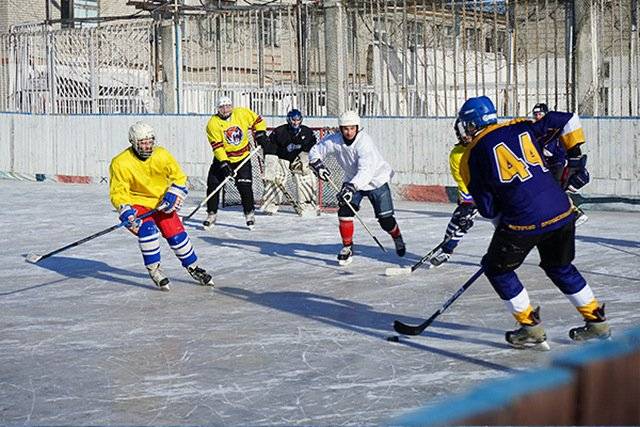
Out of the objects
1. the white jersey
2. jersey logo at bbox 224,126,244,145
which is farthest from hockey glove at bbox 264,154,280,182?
the white jersey

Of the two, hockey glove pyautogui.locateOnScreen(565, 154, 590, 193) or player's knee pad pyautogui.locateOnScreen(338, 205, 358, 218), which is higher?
hockey glove pyautogui.locateOnScreen(565, 154, 590, 193)

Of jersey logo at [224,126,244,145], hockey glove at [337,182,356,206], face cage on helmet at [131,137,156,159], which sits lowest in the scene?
hockey glove at [337,182,356,206]

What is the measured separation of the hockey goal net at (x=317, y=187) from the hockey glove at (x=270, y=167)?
12 cm

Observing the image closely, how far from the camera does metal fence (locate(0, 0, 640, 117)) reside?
45.8 feet

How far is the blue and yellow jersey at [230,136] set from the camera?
1236 centimetres

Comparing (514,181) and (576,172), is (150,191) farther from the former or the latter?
(514,181)

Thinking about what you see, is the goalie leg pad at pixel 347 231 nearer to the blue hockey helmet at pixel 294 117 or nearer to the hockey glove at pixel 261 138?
the hockey glove at pixel 261 138

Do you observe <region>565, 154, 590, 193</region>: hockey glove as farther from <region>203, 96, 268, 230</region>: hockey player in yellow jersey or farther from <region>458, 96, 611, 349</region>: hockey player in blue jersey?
<region>203, 96, 268, 230</region>: hockey player in yellow jersey

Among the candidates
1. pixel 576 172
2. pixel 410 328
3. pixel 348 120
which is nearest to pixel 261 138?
pixel 348 120

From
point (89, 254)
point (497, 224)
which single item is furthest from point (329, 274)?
point (497, 224)

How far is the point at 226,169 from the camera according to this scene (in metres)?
12.3

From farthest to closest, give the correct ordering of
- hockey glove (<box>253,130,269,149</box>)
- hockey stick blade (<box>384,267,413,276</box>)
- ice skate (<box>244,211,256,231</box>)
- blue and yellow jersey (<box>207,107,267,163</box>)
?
hockey glove (<box>253,130,269,149</box>), blue and yellow jersey (<box>207,107,267,163</box>), ice skate (<box>244,211,256,231</box>), hockey stick blade (<box>384,267,413,276</box>)

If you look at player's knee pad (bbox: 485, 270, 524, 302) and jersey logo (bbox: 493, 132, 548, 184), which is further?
player's knee pad (bbox: 485, 270, 524, 302)

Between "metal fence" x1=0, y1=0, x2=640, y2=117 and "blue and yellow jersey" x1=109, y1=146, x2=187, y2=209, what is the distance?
691 cm
